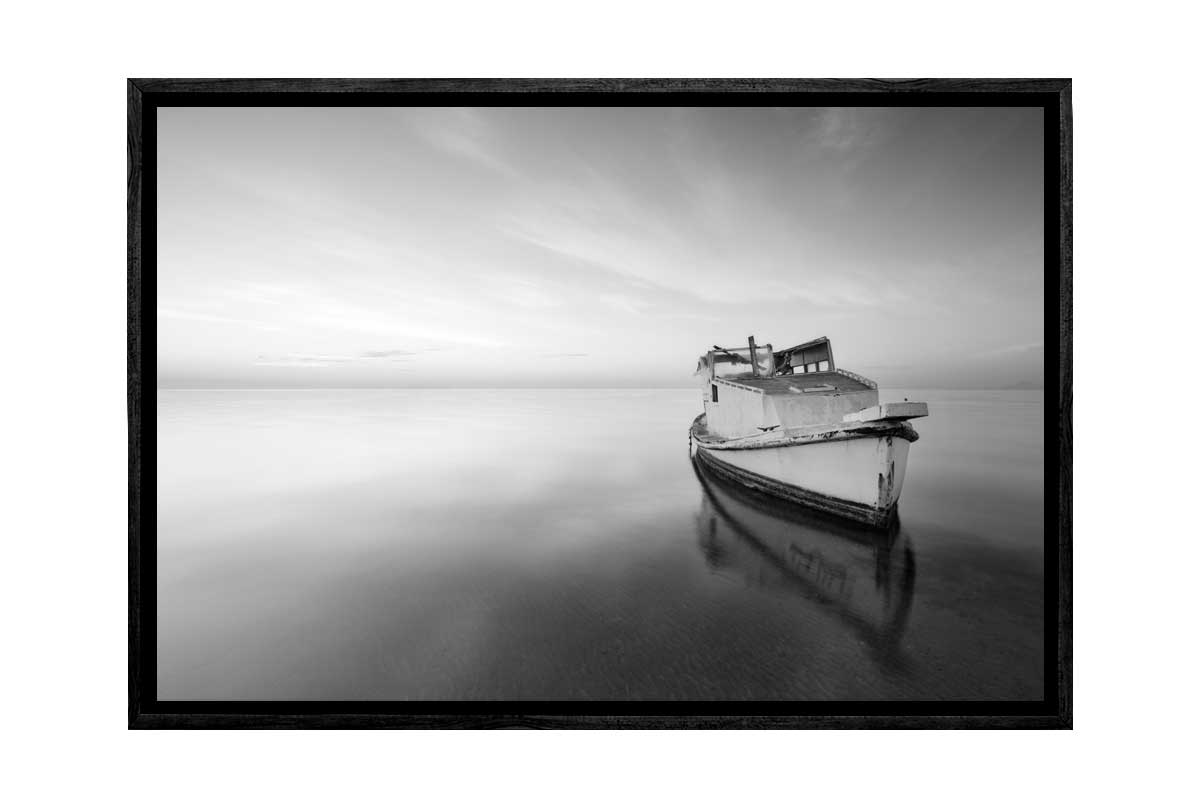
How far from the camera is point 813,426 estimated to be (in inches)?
185

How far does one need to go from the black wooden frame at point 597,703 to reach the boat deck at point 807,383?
1.43 metres

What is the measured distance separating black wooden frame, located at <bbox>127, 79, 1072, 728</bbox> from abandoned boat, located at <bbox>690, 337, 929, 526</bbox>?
149 cm

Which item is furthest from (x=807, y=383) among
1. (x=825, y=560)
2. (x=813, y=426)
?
(x=825, y=560)

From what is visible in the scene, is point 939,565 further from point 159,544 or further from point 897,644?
point 159,544

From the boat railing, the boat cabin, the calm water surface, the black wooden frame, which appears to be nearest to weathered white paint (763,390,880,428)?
the boat cabin

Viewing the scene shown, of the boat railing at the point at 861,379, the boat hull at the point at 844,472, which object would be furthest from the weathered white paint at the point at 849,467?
the boat railing at the point at 861,379

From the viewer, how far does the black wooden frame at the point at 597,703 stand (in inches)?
96.3

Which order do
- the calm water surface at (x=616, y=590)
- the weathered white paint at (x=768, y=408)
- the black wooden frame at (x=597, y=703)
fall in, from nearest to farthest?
the black wooden frame at (x=597, y=703), the calm water surface at (x=616, y=590), the weathered white paint at (x=768, y=408)

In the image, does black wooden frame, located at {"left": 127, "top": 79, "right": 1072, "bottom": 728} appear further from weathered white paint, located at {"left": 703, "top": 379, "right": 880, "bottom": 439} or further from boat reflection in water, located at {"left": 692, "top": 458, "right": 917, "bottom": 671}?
weathered white paint, located at {"left": 703, "top": 379, "right": 880, "bottom": 439}

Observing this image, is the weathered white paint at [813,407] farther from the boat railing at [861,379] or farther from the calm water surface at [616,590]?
the calm water surface at [616,590]

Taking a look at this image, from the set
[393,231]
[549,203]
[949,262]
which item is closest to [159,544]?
[393,231]

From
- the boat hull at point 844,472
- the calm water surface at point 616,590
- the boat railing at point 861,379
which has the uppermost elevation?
the boat railing at point 861,379

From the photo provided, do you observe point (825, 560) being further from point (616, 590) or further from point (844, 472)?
point (616, 590)

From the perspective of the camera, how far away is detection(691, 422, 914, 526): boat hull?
4281mm
